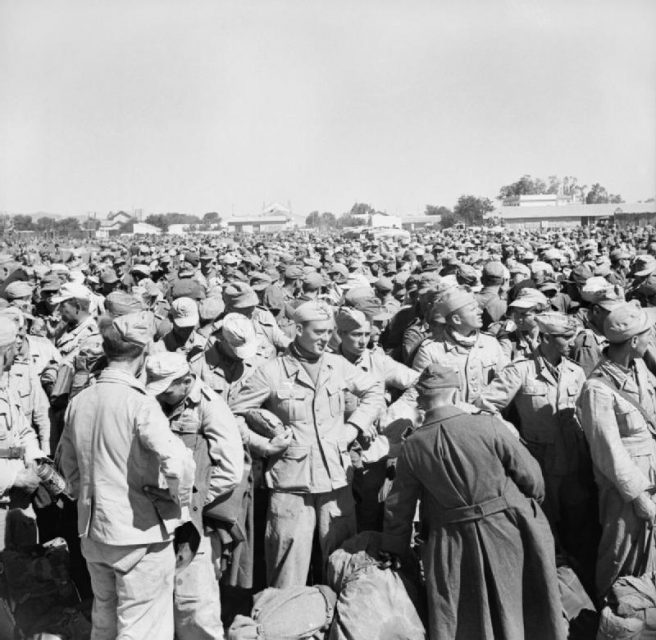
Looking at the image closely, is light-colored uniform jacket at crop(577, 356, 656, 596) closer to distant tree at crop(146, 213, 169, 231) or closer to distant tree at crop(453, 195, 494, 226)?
distant tree at crop(453, 195, 494, 226)

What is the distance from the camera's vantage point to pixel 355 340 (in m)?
4.99

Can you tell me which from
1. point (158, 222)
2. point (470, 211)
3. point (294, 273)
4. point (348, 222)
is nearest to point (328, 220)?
point (348, 222)

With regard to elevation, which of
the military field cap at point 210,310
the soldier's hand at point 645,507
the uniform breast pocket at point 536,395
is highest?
the military field cap at point 210,310

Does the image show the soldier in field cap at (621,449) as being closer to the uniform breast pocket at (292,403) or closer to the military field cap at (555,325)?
the military field cap at (555,325)

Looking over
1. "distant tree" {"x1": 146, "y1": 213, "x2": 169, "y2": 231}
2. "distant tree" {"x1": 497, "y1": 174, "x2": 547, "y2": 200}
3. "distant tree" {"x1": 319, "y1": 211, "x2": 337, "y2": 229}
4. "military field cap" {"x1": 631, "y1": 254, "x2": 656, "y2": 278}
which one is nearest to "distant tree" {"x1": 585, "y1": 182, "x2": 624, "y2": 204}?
"distant tree" {"x1": 497, "y1": 174, "x2": 547, "y2": 200}

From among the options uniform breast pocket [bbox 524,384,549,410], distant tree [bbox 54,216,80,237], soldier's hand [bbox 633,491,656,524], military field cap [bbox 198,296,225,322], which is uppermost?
distant tree [bbox 54,216,80,237]

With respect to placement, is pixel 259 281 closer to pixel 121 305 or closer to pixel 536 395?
pixel 121 305

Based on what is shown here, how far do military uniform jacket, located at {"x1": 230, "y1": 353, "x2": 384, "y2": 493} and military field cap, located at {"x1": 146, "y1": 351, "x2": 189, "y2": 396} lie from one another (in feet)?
2.69

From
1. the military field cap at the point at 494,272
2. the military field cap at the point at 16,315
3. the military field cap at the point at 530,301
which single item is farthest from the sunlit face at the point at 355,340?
the military field cap at the point at 494,272

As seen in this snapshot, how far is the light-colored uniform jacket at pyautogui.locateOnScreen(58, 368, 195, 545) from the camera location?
10.1 feet

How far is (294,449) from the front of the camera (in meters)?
4.09

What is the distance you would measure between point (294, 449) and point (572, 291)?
5965mm

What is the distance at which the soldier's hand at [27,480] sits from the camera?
3820mm

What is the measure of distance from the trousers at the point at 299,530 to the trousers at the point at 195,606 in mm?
559
